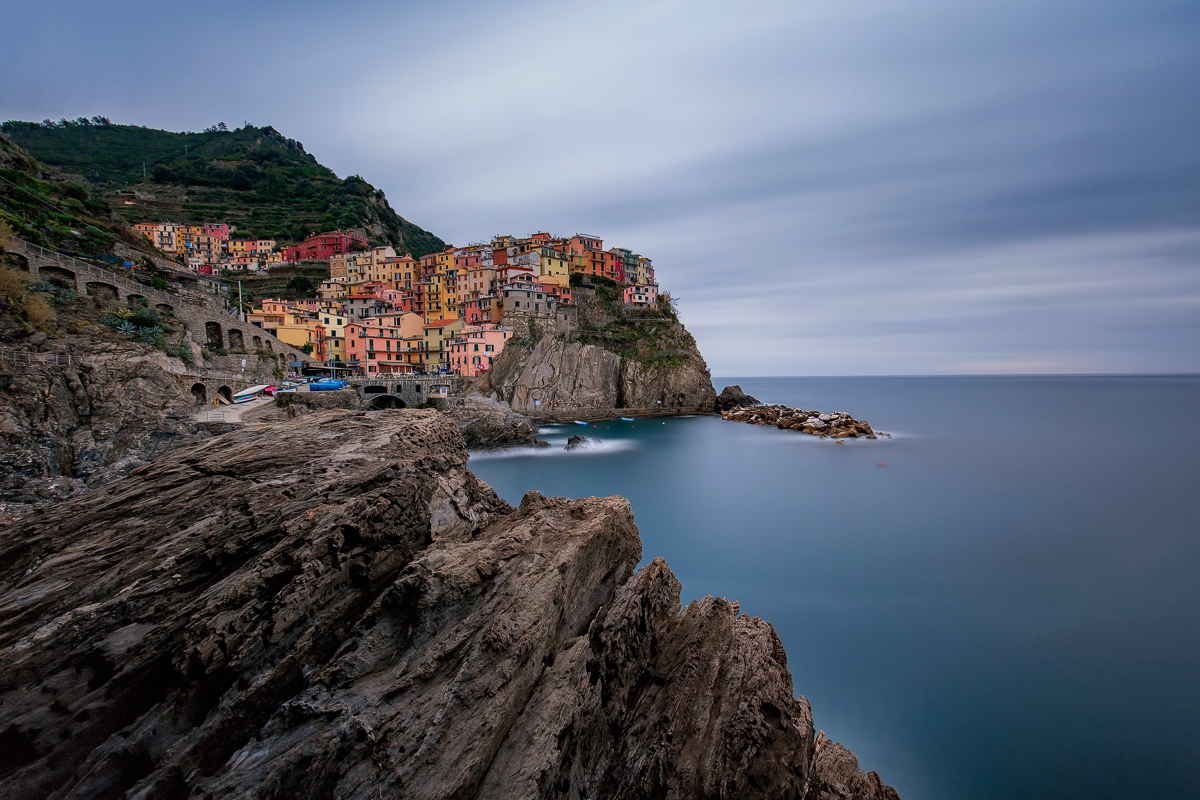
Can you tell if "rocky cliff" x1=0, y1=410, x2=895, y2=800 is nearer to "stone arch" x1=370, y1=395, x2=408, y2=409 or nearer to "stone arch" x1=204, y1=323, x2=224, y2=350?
"stone arch" x1=204, y1=323, x2=224, y2=350

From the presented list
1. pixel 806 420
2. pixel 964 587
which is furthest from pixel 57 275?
pixel 806 420

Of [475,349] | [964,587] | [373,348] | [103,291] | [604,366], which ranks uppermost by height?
[103,291]

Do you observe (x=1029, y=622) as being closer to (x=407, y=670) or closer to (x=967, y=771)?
(x=967, y=771)

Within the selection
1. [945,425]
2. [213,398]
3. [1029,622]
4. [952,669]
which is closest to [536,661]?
[952,669]

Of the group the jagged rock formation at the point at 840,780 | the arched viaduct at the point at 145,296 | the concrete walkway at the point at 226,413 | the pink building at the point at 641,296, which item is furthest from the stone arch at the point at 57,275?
the pink building at the point at 641,296

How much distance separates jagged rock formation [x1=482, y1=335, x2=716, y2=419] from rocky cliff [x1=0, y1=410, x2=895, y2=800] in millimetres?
40458

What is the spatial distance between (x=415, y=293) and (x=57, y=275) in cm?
3766

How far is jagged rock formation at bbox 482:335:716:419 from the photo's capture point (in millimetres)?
47531

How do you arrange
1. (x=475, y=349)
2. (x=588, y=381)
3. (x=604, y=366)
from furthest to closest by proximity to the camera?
(x=604, y=366) < (x=588, y=381) < (x=475, y=349)

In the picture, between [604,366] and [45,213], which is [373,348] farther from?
[604,366]

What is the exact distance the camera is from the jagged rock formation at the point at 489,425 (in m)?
34.6

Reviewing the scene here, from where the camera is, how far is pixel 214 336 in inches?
1166

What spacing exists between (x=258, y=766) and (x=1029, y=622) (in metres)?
16.7

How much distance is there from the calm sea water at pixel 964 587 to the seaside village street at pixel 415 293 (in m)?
20.0
